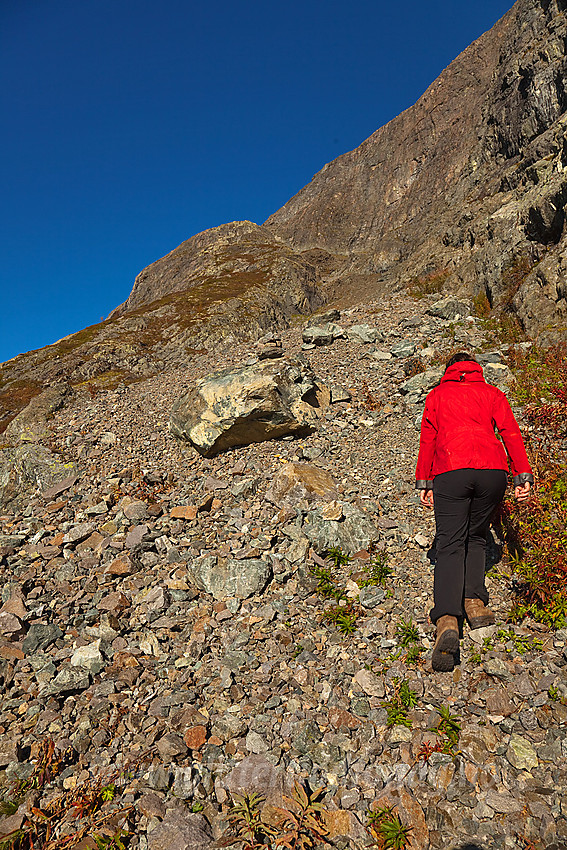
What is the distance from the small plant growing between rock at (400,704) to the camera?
14.5ft

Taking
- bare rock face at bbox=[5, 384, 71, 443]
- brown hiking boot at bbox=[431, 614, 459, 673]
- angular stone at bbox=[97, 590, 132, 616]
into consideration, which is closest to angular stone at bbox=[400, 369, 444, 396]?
brown hiking boot at bbox=[431, 614, 459, 673]

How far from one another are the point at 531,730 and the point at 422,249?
3024 centimetres

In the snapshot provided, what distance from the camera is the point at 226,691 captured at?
17.3ft

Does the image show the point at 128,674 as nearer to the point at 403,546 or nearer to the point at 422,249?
the point at 403,546

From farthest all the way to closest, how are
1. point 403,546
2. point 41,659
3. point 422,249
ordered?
1. point 422,249
2. point 403,546
3. point 41,659

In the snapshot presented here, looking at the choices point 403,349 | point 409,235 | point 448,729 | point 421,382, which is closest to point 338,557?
point 448,729

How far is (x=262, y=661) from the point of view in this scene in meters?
5.57

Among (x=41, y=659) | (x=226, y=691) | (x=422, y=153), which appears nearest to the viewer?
(x=226, y=691)

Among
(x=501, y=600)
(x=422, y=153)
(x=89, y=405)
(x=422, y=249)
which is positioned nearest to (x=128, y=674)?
(x=501, y=600)

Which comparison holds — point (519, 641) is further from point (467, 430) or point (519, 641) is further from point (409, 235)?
point (409, 235)

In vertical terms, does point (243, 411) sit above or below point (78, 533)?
above

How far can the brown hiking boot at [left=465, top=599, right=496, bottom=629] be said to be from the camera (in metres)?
5.15

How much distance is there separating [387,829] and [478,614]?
2552mm

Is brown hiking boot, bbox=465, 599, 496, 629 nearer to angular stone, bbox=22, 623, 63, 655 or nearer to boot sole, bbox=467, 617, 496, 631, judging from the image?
boot sole, bbox=467, 617, 496, 631
